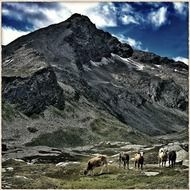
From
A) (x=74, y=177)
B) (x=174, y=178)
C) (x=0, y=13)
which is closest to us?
(x=0, y=13)

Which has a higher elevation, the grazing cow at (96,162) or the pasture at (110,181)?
the grazing cow at (96,162)

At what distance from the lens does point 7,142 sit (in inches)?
6334

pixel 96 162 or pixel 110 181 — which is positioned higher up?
pixel 96 162

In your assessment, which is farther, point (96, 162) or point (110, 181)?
point (96, 162)

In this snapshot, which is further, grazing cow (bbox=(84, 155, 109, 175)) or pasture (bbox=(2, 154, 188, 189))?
grazing cow (bbox=(84, 155, 109, 175))

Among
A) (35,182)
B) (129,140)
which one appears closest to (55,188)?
(35,182)

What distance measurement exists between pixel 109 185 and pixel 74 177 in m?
9.58

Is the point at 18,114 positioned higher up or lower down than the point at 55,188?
higher up

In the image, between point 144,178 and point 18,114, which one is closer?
point 144,178

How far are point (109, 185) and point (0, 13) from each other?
19.5 m

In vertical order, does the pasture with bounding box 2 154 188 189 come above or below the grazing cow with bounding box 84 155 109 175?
below

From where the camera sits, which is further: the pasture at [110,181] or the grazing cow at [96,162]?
the grazing cow at [96,162]

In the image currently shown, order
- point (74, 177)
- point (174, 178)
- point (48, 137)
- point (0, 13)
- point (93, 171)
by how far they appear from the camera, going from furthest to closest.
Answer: point (48, 137)
point (93, 171)
point (74, 177)
point (174, 178)
point (0, 13)

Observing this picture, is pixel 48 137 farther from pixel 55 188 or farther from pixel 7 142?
pixel 55 188
